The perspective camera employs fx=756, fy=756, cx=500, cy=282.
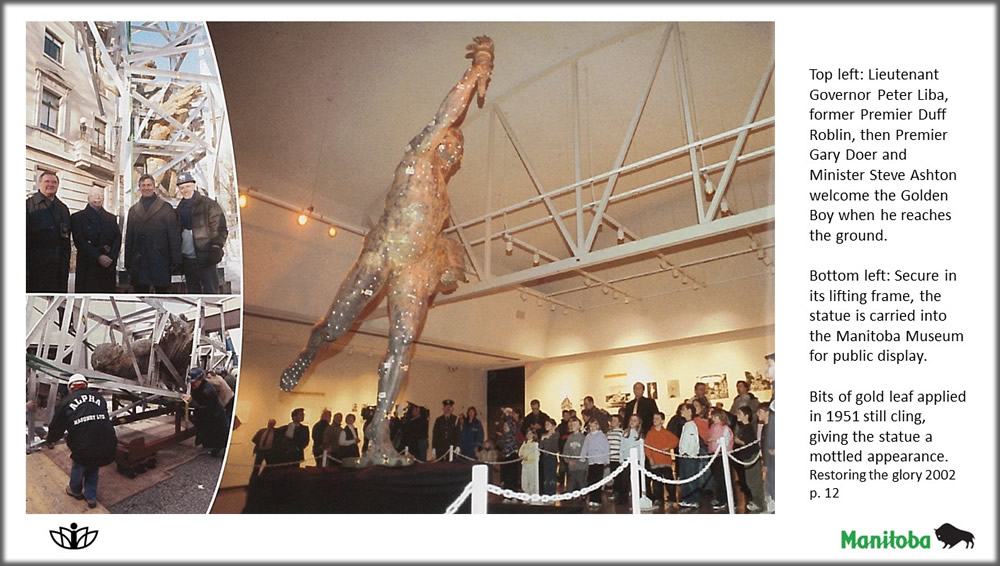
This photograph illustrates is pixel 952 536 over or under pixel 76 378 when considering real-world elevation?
under

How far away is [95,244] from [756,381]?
855 centimetres

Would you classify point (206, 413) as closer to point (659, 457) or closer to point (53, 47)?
point (53, 47)

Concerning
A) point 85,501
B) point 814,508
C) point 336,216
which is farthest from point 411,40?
point 814,508

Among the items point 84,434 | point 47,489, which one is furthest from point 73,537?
point 84,434

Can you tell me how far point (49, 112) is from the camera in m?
6.86

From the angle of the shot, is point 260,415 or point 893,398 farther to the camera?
point 260,415

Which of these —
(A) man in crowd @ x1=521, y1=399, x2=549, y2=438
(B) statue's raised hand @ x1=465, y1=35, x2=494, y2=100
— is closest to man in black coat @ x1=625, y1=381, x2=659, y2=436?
(A) man in crowd @ x1=521, y1=399, x2=549, y2=438

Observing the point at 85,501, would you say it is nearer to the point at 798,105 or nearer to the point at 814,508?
the point at 814,508

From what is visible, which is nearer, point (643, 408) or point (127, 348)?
point (127, 348)

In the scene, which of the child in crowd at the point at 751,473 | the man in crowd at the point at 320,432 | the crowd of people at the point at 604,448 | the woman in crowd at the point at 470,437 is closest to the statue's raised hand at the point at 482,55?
the crowd of people at the point at 604,448

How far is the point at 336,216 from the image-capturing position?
10.4 metres

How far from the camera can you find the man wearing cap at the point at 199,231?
7.12 meters

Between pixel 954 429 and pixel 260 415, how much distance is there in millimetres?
7179

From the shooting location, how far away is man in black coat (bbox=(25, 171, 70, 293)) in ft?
22.1
